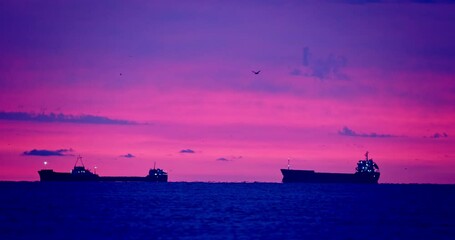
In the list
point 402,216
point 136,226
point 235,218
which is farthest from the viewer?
point 402,216

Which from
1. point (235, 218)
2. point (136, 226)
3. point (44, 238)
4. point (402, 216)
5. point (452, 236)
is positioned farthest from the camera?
point (402, 216)

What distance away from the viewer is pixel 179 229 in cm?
7894

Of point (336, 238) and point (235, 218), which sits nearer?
point (336, 238)

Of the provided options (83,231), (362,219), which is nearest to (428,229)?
(362,219)

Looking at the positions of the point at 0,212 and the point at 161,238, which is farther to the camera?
the point at 0,212

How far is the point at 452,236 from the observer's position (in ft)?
244

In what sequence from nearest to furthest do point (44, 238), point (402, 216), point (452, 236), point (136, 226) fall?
1. point (44, 238)
2. point (452, 236)
3. point (136, 226)
4. point (402, 216)

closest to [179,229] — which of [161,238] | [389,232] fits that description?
[161,238]

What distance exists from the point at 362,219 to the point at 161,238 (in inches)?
1434

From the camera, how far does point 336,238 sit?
71.6m

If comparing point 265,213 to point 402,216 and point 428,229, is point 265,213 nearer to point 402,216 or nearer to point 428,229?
point 402,216

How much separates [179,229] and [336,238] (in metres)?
17.5

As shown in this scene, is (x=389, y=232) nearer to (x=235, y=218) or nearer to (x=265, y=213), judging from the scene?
(x=235, y=218)

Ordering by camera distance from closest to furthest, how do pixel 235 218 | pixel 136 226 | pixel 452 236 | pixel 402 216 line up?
pixel 452 236, pixel 136 226, pixel 235 218, pixel 402 216
